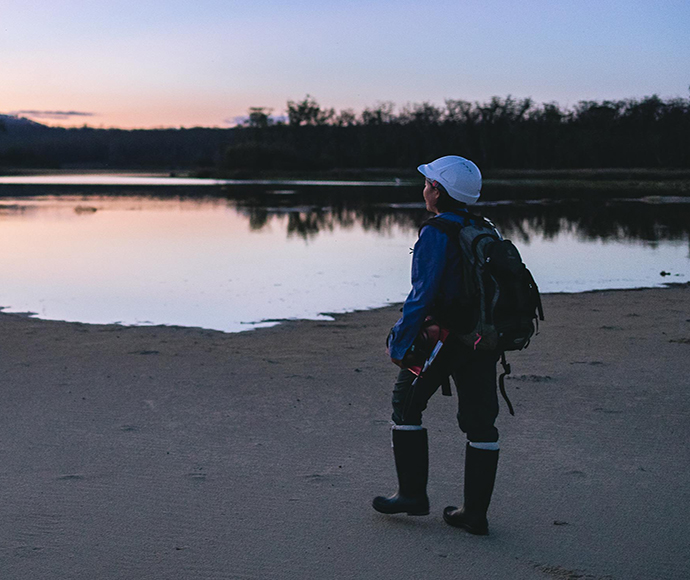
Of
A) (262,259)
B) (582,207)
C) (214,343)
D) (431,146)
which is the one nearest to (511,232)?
(262,259)

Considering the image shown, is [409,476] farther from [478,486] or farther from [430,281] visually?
[430,281]

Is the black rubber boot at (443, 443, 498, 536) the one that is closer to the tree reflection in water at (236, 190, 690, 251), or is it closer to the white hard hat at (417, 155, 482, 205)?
the white hard hat at (417, 155, 482, 205)

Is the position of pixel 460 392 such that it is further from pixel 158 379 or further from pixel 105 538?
pixel 158 379

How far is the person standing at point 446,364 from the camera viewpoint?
3.65 metres

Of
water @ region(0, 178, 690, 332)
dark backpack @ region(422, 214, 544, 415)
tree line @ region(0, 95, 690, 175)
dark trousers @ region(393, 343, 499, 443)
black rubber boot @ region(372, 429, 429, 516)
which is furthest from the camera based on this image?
tree line @ region(0, 95, 690, 175)

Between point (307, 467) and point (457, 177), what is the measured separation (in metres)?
1.92

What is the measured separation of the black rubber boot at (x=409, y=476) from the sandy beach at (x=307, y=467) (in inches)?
3.2

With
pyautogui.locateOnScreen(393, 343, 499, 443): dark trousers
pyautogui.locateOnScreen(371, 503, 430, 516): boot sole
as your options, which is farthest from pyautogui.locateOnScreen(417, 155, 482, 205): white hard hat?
pyautogui.locateOnScreen(371, 503, 430, 516): boot sole

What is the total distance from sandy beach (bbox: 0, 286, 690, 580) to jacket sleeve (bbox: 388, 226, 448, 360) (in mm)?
925

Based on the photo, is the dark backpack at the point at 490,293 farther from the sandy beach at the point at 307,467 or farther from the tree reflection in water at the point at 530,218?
the tree reflection in water at the point at 530,218

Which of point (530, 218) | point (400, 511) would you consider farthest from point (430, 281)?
point (530, 218)

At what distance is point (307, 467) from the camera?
4.81 metres

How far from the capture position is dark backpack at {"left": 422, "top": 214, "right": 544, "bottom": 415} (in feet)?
11.8

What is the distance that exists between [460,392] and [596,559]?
88 centimetres
